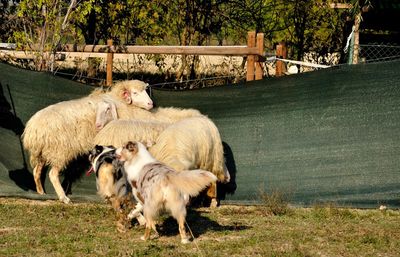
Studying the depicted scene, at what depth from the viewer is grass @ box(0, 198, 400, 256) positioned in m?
7.38

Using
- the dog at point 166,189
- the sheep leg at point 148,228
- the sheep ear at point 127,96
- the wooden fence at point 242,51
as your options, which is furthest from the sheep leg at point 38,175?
the sheep leg at point 148,228

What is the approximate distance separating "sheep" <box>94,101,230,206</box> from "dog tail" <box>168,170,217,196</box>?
5.39 feet

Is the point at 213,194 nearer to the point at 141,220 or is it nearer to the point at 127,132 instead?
the point at 127,132

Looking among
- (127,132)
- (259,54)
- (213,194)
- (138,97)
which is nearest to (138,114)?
(138,97)

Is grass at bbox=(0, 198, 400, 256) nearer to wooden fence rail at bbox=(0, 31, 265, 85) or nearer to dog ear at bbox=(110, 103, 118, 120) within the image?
dog ear at bbox=(110, 103, 118, 120)

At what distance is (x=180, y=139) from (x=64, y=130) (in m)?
1.70

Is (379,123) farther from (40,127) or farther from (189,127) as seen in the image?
(40,127)

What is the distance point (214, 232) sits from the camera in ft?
27.3

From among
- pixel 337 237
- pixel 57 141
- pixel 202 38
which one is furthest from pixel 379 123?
pixel 202 38

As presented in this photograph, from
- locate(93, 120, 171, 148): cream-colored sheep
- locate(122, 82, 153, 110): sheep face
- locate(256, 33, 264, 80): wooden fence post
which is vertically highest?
locate(256, 33, 264, 80): wooden fence post

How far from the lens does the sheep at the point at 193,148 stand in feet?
30.5

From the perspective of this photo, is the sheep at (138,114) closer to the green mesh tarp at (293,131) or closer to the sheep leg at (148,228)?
the green mesh tarp at (293,131)

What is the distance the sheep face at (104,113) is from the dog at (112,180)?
157cm

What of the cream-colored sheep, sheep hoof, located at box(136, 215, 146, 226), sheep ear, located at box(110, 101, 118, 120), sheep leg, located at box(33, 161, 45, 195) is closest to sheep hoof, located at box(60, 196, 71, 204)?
sheep leg, located at box(33, 161, 45, 195)
